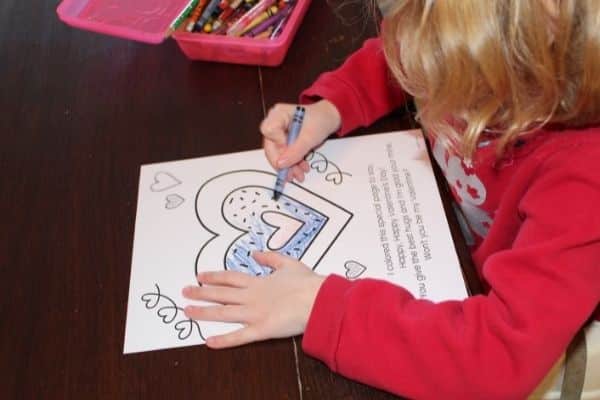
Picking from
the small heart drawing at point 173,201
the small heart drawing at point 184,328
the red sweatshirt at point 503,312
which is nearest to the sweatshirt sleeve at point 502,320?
the red sweatshirt at point 503,312

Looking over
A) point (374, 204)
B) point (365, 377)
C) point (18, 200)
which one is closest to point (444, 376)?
point (365, 377)

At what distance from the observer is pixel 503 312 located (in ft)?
1.71

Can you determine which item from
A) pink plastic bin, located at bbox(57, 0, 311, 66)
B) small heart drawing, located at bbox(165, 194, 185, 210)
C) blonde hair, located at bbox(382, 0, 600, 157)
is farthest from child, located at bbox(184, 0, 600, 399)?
pink plastic bin, located at bbox(57, 0, 311, 66)

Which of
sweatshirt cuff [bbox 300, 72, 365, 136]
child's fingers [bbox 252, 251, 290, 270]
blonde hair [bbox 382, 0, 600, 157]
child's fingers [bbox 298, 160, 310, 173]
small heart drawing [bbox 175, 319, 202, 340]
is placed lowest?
small heart drawing [bbox 175, 319, 202, 340]

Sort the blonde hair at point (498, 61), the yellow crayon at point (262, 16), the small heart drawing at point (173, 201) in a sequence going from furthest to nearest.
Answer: the yellow crayon at point (262, 16), the small heart drawing at point (173, 201), the blonde hair at point (498, 61)

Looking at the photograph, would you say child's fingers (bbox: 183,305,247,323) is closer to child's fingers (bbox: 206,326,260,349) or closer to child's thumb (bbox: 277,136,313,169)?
child's fingers (bbox: 206,326,260,349)

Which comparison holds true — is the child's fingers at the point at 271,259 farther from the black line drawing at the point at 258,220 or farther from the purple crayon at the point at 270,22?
the purple crayon at the point at 270,22

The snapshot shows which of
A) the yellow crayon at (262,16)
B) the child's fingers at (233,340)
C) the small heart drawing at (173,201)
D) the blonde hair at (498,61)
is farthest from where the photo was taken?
the yellow crayon at (262,16)

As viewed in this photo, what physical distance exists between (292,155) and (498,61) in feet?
0.85

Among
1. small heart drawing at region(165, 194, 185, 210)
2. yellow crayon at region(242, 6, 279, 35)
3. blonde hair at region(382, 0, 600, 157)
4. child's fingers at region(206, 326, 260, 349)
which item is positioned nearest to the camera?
blonde hair at region(382, 0, 600, 157)

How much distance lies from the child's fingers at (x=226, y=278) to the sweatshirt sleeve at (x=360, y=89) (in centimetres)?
22

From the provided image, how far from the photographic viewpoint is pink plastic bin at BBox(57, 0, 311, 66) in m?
0.75

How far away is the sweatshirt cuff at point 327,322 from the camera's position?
0.53 meters

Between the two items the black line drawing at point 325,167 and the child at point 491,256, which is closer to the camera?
the child at point 491,256
